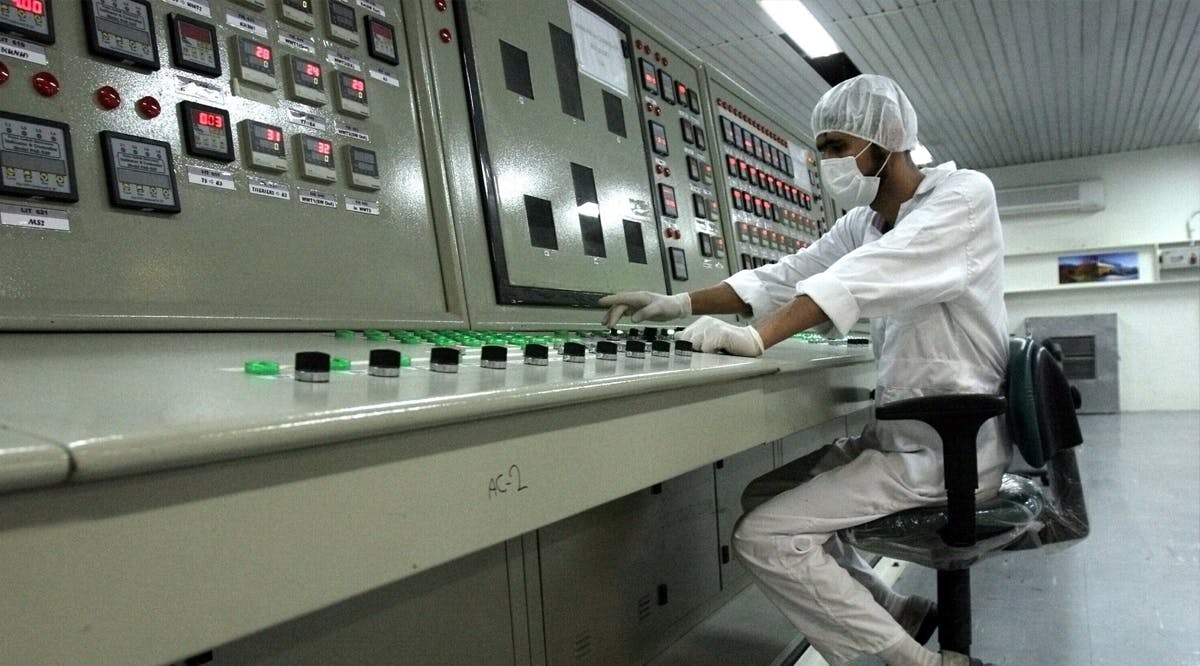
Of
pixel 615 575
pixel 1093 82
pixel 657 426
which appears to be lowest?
pixel 615 575

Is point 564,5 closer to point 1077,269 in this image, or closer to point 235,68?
point 235,68

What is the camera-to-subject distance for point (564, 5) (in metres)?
1.96

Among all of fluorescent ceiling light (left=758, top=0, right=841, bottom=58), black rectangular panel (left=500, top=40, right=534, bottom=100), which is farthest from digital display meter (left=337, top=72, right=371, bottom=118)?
fluorescent ceiling light (left=758, top=0, right=841, bottom=58)

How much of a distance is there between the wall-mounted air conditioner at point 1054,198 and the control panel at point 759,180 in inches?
244

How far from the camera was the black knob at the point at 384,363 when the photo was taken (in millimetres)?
763

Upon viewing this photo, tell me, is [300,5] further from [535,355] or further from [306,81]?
[535,355]

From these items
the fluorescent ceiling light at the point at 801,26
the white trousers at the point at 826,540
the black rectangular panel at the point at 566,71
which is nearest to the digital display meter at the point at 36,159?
the black rectangular panel at the point at 566,71

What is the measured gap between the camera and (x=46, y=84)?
3.02ft

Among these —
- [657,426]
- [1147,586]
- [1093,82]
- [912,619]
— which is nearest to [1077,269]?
[1093,82]

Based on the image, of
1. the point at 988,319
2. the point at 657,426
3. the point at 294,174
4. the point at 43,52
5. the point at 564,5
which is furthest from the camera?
the point at 564,5

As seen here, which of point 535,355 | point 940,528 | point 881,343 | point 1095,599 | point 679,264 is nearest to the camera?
point 535,355

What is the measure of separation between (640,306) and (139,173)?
1.08 meters

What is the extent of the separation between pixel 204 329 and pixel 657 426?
0.62 m

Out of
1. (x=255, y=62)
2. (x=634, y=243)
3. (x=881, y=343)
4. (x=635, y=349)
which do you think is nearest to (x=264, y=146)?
(x=255, y=62)
